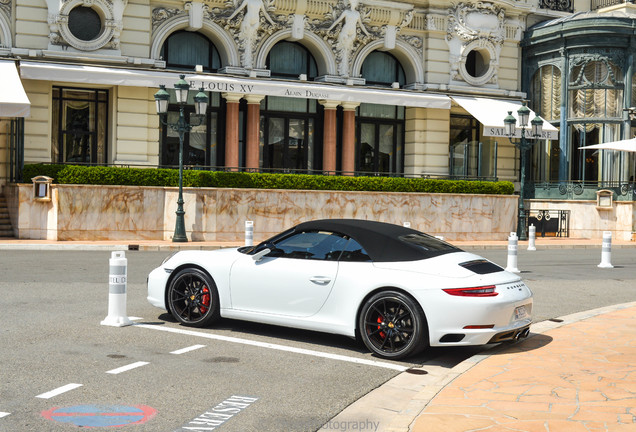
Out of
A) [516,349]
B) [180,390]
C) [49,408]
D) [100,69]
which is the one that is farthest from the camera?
[100,69]

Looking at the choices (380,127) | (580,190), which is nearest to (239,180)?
(380,127)

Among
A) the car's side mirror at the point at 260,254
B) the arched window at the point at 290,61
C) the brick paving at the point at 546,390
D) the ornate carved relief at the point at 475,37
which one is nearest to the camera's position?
the brick paving at the point at 546,390

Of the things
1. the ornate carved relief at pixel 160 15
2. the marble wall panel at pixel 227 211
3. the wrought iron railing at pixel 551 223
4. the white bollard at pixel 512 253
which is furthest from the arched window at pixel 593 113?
the white bollard at pixel 512 253

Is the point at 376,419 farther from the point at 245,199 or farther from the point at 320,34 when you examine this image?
the point at 320,34

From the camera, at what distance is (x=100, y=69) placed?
25.8 metres

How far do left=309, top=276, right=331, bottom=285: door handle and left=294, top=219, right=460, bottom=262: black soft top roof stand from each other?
0.50m

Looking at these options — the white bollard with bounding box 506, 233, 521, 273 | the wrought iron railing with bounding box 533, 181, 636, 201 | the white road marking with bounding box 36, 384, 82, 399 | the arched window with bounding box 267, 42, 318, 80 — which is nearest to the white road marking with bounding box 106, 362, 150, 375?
the white road marking with bounding box 36, 384, 82, 399

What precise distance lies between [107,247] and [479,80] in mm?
18198

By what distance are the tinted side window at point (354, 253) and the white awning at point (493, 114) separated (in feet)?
75.5

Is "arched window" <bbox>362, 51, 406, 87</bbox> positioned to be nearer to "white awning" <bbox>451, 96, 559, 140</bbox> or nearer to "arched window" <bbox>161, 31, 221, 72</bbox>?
"white awning" <bbox>451, 96, 559, 140</bbox>

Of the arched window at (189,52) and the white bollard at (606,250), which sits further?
the arched window at (189,52)

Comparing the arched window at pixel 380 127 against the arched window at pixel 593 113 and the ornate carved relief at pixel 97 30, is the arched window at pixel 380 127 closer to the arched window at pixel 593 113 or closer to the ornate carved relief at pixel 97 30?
the arched window at pixel 593 113

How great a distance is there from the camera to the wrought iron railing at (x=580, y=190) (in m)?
29.9

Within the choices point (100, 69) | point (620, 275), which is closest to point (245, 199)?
point (100, 69)
